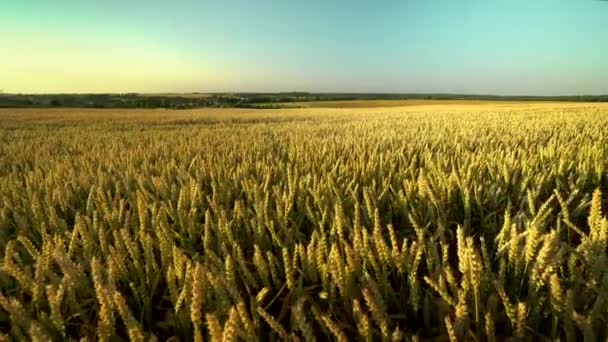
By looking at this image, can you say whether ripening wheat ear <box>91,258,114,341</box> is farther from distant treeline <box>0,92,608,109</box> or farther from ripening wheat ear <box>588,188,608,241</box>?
distant treeline <box>0,92,608,109</box>

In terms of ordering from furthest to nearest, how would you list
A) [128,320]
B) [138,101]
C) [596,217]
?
[138,101] → [596,217] → [128,320]

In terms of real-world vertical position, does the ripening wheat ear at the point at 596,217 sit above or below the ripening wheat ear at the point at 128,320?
above

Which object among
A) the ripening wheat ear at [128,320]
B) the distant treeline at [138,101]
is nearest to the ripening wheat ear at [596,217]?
the ripening wheat ear at [128,320]

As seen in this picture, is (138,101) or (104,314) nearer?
(104,314)

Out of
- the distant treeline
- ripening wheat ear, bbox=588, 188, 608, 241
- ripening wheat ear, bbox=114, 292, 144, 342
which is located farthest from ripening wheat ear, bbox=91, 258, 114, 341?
the distant treeline

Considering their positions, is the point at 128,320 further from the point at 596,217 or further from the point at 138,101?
the point at 138,101

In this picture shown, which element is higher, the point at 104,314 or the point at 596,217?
the point at 596,217

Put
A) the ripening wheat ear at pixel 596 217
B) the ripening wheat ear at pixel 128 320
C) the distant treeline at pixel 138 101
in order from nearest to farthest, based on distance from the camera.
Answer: the ripening wheat ear at pixel 128 320, the ripening wheat ear at pixel 596 217, the distant treeline at pixel 138 101

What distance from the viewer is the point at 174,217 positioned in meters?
2.18

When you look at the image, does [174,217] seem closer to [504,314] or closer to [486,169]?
[504,314]

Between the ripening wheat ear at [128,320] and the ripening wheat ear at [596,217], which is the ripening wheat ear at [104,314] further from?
the ripening wheat ear at [596,217]

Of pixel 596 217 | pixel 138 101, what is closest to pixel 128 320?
pixel 596 217

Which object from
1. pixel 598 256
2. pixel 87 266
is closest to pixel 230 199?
pixel 87 266

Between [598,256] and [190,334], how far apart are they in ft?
4.28
